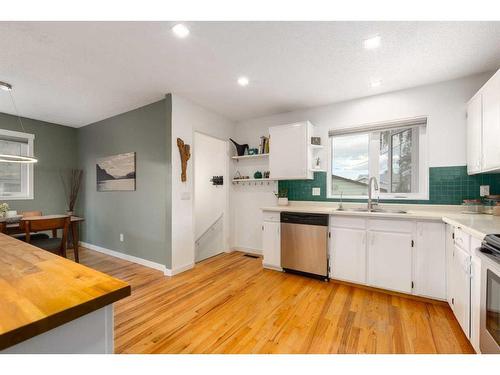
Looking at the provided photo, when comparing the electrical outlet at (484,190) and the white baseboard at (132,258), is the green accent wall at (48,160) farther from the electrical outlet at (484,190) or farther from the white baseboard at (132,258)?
the electrical outlet at (484,190)

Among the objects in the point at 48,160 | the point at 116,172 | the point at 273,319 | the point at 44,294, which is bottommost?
the point at 273,319

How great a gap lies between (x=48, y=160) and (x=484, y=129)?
20.8ft

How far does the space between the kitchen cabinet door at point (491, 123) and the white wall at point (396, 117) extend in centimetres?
53

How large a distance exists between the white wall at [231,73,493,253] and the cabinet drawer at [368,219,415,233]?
91 centimetres

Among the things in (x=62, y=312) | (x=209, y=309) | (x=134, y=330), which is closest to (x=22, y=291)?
(x=62, y=312)

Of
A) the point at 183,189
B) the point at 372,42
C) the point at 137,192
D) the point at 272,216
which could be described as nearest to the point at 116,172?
the point at 137,192

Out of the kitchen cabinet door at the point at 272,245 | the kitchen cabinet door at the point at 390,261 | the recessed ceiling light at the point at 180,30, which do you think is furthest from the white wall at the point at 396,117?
the recessed ceiling light at the point at 180,30

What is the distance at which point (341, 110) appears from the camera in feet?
10.6

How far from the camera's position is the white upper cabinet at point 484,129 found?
1.85 metres

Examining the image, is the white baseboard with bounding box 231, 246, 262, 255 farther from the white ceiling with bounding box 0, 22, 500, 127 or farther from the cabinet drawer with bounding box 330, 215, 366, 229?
the white ceiling with bounding box 0, 22, 500, 127

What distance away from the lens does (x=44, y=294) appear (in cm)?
63

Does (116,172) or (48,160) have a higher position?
(48,160)

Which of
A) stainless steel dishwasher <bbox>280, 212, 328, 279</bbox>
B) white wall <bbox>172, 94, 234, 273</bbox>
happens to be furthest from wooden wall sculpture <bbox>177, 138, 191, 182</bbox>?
stainless steel dishwasher <bbox>280, 212, 328, 279</bbox>

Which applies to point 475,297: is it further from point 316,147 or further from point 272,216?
point 316,147
